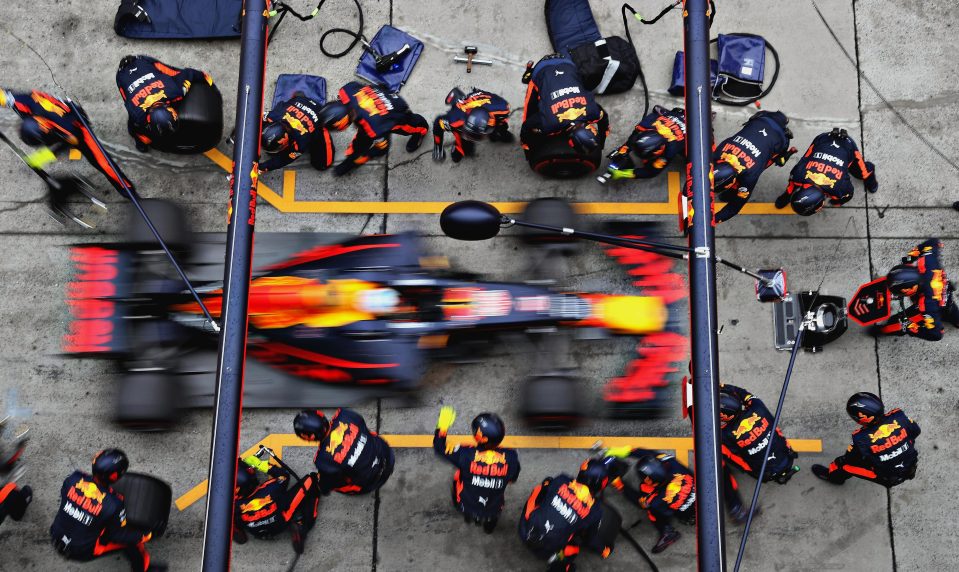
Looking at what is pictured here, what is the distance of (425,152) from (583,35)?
2.31m

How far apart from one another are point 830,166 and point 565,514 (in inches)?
172

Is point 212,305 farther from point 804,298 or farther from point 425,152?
point 804,298

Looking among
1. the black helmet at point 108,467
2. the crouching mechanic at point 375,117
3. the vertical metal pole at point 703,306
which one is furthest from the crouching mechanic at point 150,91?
the vertical metal pole at point 703,306

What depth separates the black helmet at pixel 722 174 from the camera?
23.0ft

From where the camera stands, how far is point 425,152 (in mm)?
8328

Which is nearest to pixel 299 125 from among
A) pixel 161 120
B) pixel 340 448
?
pixel 161 120

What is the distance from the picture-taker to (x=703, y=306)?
4.61 metres

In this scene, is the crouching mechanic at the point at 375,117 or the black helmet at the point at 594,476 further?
the crouching mechanic at the point at 375,117

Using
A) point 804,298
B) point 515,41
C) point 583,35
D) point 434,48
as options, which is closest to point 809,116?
point 804,298

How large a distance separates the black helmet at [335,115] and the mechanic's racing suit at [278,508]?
3487 mm

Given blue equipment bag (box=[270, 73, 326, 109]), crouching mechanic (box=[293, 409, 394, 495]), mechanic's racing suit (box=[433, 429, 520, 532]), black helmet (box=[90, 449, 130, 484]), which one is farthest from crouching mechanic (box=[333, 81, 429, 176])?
black helmet (box=[90, 449, 130, 484])

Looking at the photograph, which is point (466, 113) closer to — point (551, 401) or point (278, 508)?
point (551, 401)

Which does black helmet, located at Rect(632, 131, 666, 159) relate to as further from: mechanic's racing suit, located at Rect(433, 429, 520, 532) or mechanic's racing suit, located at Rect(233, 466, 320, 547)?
mechanic's racing suit, located at Rect(233, 466, 320, 547)

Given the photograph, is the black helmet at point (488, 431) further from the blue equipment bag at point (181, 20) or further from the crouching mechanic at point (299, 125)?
the blue equipment bag at point (181, 20)
